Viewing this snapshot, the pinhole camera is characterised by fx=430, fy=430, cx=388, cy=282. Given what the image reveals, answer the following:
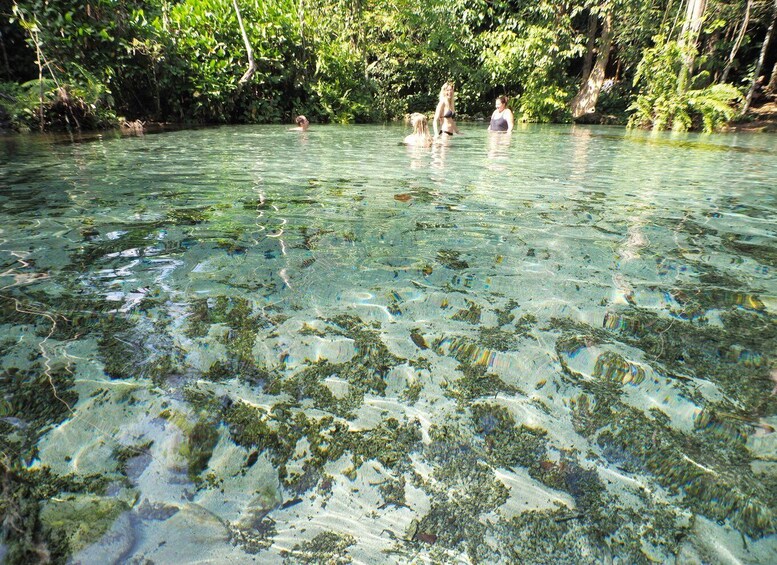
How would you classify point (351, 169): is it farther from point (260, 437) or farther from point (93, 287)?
point (260, 437)

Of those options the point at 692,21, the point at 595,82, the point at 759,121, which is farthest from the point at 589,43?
the point at 759,121

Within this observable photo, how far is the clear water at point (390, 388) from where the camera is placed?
1.32 m

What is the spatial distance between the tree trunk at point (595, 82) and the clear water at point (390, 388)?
67.3ft

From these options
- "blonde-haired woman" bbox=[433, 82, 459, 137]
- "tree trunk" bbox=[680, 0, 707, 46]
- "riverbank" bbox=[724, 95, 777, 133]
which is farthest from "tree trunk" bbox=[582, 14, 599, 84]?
"blonde-haired woman" bbox=[433, 82, 459, 137]

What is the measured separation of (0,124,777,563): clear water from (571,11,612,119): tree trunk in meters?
20.5

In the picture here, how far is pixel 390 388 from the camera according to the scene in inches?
76.6

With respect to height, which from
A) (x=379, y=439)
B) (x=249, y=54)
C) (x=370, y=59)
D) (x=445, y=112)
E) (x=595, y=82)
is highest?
(x=370, y=59)

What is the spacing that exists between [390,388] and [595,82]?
24112mm

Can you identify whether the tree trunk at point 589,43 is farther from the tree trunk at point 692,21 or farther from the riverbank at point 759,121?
the riverbank at point 759,121

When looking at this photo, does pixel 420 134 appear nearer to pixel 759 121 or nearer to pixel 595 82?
pixel 595 82

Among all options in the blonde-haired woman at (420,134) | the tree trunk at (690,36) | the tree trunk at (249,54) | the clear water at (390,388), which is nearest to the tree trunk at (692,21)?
the tree trunk at (690,36)

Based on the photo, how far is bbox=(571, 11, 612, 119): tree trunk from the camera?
20.5 metres

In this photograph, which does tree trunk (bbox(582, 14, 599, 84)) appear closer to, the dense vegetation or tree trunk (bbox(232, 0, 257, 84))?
the dense vegetation

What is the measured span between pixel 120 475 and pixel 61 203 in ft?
14.4
